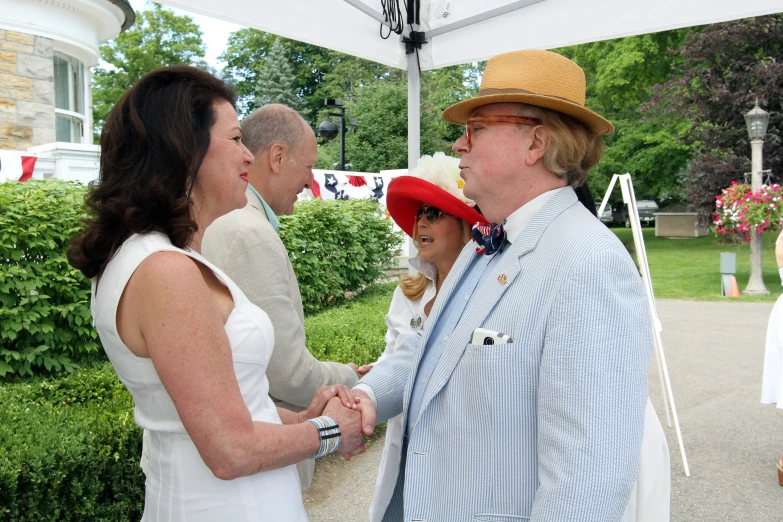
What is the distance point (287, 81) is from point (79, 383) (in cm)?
4048

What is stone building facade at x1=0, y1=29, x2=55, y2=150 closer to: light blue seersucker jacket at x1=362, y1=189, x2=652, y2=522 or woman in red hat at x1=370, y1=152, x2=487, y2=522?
woman in red hat at x1=370, y1=152, x2=487, y2=522

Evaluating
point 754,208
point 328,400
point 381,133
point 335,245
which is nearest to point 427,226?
point 328,400

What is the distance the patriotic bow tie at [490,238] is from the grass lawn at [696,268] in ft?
29.1

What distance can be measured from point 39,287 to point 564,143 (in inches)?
189

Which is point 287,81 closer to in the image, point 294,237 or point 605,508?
point 294,237

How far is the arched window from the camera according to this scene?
12742 mm

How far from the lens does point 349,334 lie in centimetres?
671

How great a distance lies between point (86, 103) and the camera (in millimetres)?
14141

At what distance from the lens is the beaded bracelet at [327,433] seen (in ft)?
6.48

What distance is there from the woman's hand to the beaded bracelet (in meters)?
0.22

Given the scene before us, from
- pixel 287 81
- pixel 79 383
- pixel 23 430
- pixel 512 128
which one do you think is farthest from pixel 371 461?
pixel 287 81

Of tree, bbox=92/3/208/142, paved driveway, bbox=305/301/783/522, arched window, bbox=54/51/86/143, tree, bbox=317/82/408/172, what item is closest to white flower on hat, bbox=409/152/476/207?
paved driveway, bbox=305/301/783/522

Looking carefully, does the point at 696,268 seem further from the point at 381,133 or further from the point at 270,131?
the point at 270,131

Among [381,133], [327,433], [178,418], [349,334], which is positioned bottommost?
[349,334]
